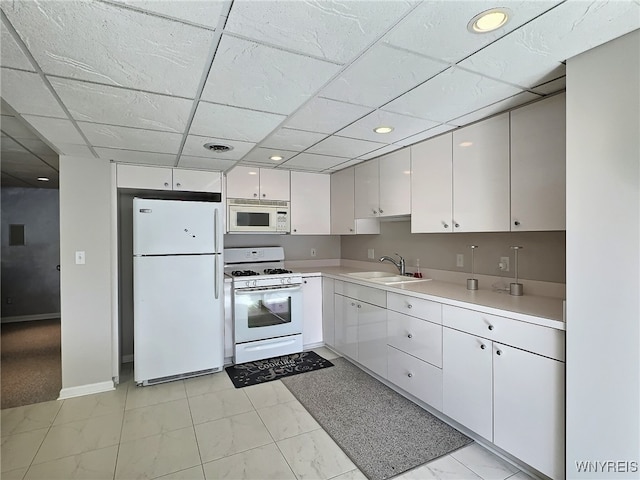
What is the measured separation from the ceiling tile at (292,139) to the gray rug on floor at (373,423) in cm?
214

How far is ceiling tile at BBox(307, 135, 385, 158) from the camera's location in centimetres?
284

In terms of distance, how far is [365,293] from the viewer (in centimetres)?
321

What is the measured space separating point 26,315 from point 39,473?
4.77 meters

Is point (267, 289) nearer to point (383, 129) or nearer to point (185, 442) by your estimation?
point (185, 442)

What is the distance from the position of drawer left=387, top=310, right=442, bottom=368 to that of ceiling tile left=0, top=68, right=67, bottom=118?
2646 mm

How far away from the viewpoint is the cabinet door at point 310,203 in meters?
4.14

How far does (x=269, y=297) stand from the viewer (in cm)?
364

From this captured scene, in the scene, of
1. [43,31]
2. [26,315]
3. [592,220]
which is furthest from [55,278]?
[592,220]

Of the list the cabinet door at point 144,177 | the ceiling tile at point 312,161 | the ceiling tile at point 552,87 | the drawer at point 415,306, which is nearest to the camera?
the ceiling tile at point 552,87

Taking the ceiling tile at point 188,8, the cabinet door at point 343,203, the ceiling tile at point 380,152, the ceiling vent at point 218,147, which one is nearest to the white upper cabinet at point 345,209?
the cabinet door at point 343,203

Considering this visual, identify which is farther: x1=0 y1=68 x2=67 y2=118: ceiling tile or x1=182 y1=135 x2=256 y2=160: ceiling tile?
x1=182 y1=135 x2=256 y2=160: ceiling tile

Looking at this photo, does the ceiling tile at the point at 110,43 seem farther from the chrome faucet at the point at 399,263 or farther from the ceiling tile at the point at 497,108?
the chrome faucet at the point at 399,263

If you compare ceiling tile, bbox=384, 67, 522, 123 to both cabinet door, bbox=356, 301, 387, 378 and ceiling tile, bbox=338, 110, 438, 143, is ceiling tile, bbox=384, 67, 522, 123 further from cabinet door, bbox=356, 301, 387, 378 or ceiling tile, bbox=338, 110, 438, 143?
cabinet door, bbox=356, 301, 387, 378

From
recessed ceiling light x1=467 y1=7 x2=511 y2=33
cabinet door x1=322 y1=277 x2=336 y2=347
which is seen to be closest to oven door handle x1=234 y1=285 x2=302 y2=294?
cabinet door x1=322 y1=277 x2=336 y2=347
